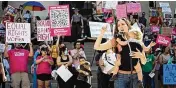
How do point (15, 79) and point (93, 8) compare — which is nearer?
point (15, 79)

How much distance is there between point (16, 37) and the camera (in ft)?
36.2

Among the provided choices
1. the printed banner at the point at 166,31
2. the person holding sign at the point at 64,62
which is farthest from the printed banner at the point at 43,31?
the printed banner at the point at 166,31

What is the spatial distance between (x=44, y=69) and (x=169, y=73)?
10.8 ft

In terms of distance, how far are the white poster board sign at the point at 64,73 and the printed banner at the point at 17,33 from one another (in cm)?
102

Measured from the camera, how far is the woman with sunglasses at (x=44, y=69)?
36.9 feet

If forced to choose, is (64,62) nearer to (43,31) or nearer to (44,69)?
(44,69)

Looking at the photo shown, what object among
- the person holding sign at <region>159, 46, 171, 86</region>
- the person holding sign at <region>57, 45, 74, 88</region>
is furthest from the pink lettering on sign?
the person holding sign at <region>159, 46, 171, 86</region>

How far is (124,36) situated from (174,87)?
5858 mm

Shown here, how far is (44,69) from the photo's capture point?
11266 millimetres

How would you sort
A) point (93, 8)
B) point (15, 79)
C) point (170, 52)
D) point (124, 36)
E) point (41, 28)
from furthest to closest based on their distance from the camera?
point (93, 8) → point (170, 52) → point (41, 28) → point (15, 79) → point (124, 36)

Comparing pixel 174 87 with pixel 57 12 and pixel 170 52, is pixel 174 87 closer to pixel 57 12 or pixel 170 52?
pixel 170 52

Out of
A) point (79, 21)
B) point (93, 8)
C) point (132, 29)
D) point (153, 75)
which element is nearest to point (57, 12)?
point (153, 75)

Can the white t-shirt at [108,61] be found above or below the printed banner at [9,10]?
below

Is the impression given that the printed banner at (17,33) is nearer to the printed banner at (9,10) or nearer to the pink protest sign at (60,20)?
the pink protest sign at (60,20)
